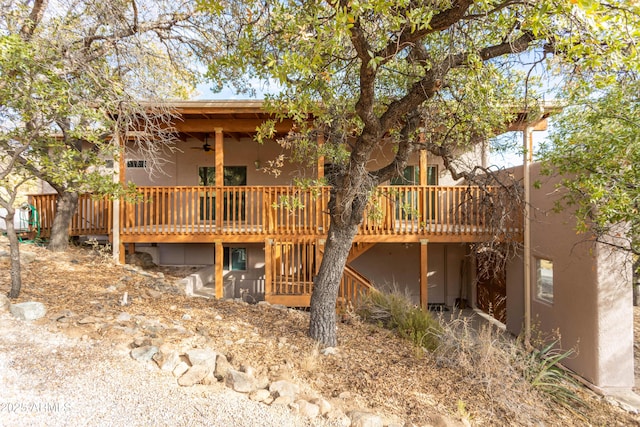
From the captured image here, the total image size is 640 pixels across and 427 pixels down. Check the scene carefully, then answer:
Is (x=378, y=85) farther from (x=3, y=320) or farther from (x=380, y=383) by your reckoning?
(x=3, y=320)

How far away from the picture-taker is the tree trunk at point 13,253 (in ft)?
13.4

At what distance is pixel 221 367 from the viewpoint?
3.40 meters

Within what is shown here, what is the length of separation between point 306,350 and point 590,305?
16.4 ft

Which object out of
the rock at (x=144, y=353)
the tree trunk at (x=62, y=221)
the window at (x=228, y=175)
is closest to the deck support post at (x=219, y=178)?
the window at (x=228, y=175)

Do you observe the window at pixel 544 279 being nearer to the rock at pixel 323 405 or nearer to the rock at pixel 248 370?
the rock at pixel 323 405

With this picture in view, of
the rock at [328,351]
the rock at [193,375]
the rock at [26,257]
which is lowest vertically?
the rock at [328,351]

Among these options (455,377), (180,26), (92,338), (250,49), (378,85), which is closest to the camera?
(92,338)

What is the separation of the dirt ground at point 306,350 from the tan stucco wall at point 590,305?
0.66m

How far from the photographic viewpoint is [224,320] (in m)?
4.84

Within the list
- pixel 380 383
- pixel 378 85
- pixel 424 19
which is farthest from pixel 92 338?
pixel 378 85

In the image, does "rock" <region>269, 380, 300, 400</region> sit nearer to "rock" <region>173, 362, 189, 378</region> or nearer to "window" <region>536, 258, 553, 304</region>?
"rock" <region>173, 362, 189, 378</region>

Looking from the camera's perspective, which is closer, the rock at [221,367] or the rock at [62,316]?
the rock at [221,367]

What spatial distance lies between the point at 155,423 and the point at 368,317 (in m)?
4.06

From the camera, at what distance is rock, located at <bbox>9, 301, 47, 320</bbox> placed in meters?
3.83
